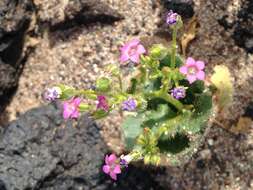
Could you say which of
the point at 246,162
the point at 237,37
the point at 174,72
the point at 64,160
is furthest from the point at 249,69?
the point at 64,160

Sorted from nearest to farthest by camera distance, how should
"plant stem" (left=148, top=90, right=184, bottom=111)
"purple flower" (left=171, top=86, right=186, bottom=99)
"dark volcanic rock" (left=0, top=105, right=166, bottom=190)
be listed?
1. "purple flower" (left=171, top=86, right=186, bottom=99)
2. "plant stem" (left=148, top=90, right=184, bottom=111)
3. "dark volcanic rock" (left=0, top=105, right=166, bottom=190)

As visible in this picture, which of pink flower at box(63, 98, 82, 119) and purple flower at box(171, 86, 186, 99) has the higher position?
purple flower at box(171, 86, 186, 99)

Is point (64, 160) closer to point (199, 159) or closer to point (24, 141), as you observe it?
point (24, 141)

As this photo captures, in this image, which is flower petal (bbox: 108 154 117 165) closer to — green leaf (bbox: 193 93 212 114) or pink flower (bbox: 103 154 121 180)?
pink flower (bbox: 103 154 121 180)

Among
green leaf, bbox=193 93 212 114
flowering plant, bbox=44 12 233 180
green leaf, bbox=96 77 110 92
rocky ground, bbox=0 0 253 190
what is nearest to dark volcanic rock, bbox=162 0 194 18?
rocky ground, bbox=0 0 253 190

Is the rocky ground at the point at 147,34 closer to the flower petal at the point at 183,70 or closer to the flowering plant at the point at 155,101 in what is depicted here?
Answer: the flowering plant at the point at 155,101

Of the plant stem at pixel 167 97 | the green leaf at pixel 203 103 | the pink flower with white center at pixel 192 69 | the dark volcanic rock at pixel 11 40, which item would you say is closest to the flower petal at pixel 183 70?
the pink flower with white center at pixel 192 69
